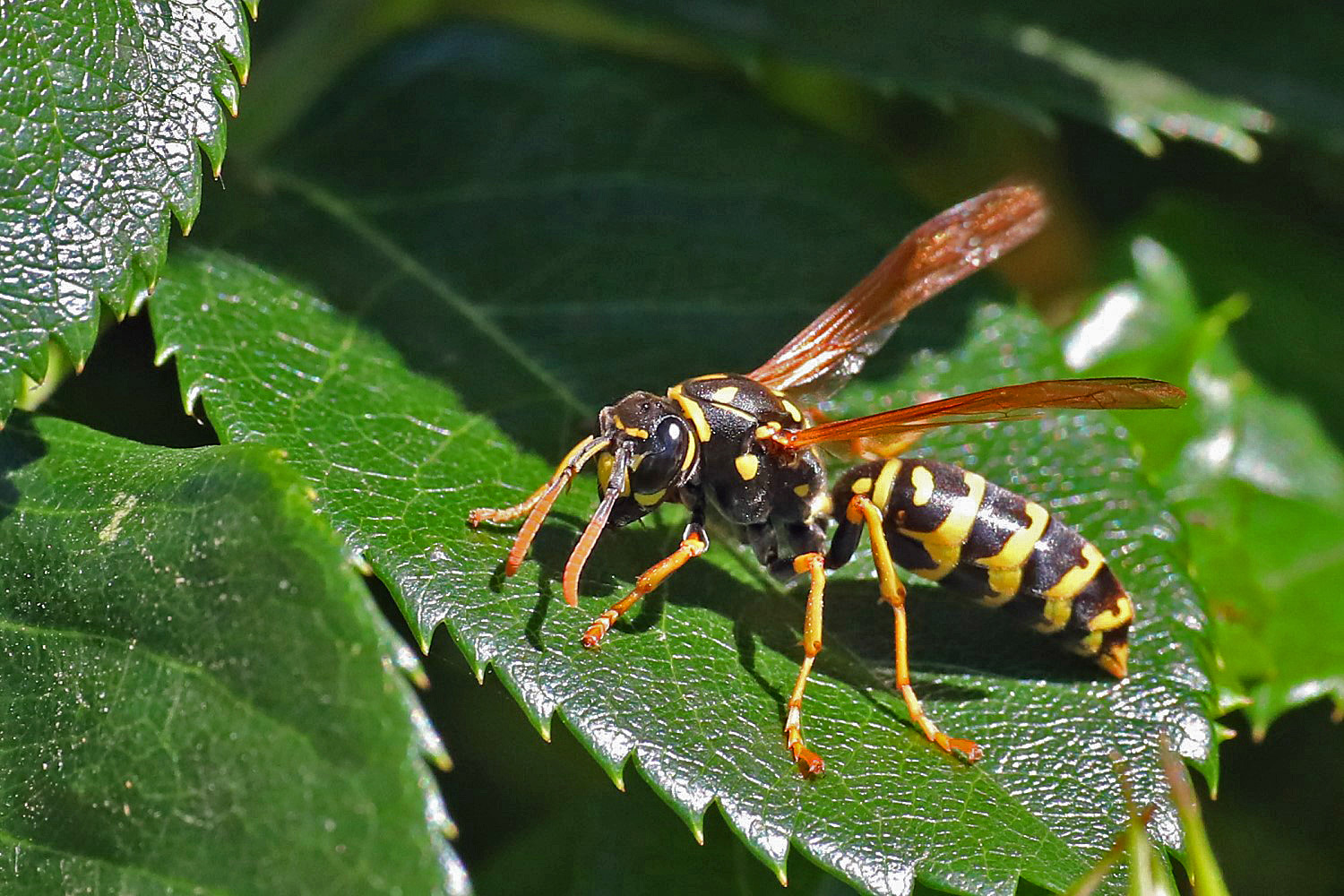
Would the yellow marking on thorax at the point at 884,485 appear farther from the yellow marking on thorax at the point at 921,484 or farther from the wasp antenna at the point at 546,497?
the wasp antenna at the point at 546,497

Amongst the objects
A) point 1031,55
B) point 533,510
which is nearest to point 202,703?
point 533,510

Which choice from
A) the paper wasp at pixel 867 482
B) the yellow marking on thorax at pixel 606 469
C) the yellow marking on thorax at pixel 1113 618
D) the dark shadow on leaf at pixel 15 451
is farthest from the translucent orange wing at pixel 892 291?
the dark shadow on leaf at pixel 15 451

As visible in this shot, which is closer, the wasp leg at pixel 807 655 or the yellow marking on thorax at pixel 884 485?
the wasp leg at pixel 807 655

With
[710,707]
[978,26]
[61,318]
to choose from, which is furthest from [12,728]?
[978,26]

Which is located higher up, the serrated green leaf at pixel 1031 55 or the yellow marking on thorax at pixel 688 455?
the serrated green leaf at pixel 1031 55

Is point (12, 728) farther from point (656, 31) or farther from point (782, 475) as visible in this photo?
point (656, 31)

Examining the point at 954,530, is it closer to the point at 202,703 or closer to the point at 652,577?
the point at 652,577
